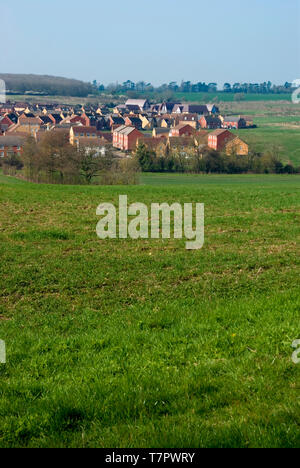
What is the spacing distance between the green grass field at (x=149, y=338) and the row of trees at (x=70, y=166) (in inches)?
1112

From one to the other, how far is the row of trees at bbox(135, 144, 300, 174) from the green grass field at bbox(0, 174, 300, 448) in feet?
158

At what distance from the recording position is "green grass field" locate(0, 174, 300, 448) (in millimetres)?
5238

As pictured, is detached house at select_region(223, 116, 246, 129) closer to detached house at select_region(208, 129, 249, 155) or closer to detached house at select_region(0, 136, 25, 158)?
detached house at select_region(208, 129, 249, 155)

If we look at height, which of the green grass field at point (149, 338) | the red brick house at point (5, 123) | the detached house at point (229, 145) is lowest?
the green grass field at point (149, 338)

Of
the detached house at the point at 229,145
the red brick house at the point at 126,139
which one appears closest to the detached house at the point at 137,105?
the red brick house at the point at 126,139

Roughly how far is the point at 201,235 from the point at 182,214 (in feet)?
11.9

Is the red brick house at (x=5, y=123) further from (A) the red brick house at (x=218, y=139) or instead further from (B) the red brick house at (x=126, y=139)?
(A) the red brick house at (x=218, y=139)

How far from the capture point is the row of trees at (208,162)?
2508 inches

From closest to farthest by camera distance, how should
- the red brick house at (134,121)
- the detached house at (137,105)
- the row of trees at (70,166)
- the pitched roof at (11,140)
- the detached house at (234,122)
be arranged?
the row of trees at (70,166), the pitched roof at (11,140), the detached house at (234,122), the red brick house at (134,121), the detached house at (137,105)

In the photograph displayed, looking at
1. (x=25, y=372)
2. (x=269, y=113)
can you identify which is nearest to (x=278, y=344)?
(x=25, y=372)

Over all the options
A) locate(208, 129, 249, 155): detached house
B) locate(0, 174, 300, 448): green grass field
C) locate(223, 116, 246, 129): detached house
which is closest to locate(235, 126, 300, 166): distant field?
locate(208, 129, 249, 155): detached house

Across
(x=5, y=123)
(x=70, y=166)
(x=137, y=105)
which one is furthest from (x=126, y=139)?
(x=137, y=105)

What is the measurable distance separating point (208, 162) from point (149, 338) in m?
57.1

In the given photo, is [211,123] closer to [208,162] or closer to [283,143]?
[283,143]
